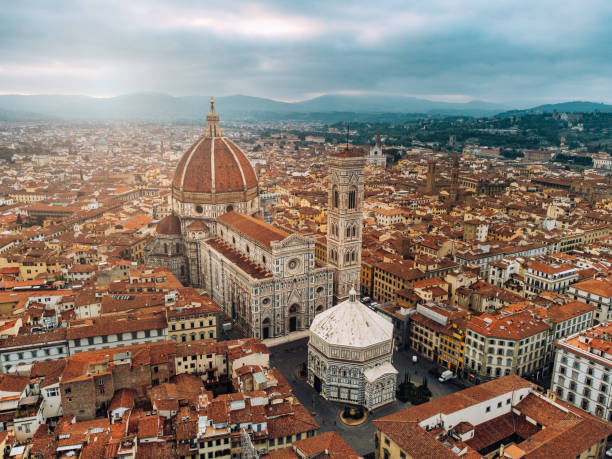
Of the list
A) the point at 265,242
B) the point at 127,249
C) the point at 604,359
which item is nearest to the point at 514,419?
the point at 604,359

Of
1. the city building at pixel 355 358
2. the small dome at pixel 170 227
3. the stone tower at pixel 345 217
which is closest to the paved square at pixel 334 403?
the city building at pixel 355 358

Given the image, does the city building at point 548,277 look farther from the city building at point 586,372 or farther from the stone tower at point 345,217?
the stone tower at point 345,217

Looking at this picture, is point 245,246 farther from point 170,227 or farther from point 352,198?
point 170,227

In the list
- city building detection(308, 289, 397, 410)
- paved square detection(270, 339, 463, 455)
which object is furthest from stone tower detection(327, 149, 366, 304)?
city building detection(308, 289, 397, 410)

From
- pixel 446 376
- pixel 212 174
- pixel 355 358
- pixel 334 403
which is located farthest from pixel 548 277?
pixel 212 174

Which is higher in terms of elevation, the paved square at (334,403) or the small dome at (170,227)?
the small dome at (170,227)

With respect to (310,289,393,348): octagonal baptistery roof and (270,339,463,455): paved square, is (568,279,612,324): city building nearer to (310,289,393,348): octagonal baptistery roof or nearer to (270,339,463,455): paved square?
(270,339,463,455): paved square
